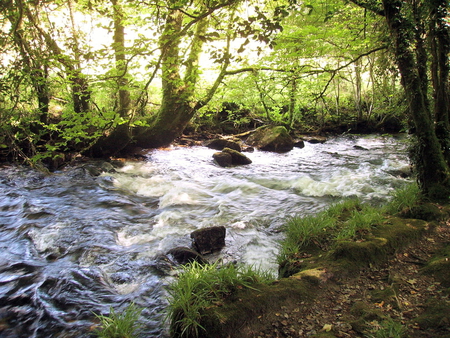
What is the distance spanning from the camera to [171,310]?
240 cm

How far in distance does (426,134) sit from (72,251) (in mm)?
5995

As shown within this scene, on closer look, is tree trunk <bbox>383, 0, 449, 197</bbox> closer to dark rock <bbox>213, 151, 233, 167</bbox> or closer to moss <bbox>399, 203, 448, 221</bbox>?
moss <bbox>399, 203, 448, 221</bbox>

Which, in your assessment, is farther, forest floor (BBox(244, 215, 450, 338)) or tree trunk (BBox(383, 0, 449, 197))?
tree trunk (BBox(383, 0, 449, 197))

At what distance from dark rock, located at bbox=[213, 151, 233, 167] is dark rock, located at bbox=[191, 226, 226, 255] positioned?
6.24m

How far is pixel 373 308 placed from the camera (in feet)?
7.43

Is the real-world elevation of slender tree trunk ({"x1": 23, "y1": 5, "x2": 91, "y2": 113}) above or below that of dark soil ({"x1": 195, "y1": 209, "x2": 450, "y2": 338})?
above

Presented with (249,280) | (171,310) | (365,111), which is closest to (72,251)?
(171,310)

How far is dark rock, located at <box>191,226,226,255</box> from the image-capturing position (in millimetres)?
4195

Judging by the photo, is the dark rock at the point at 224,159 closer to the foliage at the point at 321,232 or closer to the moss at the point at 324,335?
the foliage at the point at 321,232

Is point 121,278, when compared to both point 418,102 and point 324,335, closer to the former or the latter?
point 324,335

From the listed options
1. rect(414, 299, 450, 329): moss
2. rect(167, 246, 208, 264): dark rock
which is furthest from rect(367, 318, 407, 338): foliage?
rect(167, 246, 208, 264): dark rock

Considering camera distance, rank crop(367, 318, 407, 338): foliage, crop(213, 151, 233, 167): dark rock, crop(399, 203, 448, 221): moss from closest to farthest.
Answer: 1. crop(367, 318, 407, 338): foliage
2. crop(399, 203, 448, 221): moss
3. crop(213, 151, 233, 167): dark rock

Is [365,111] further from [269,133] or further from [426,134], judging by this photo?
[426,134]

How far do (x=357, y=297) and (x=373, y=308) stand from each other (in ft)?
0.72
